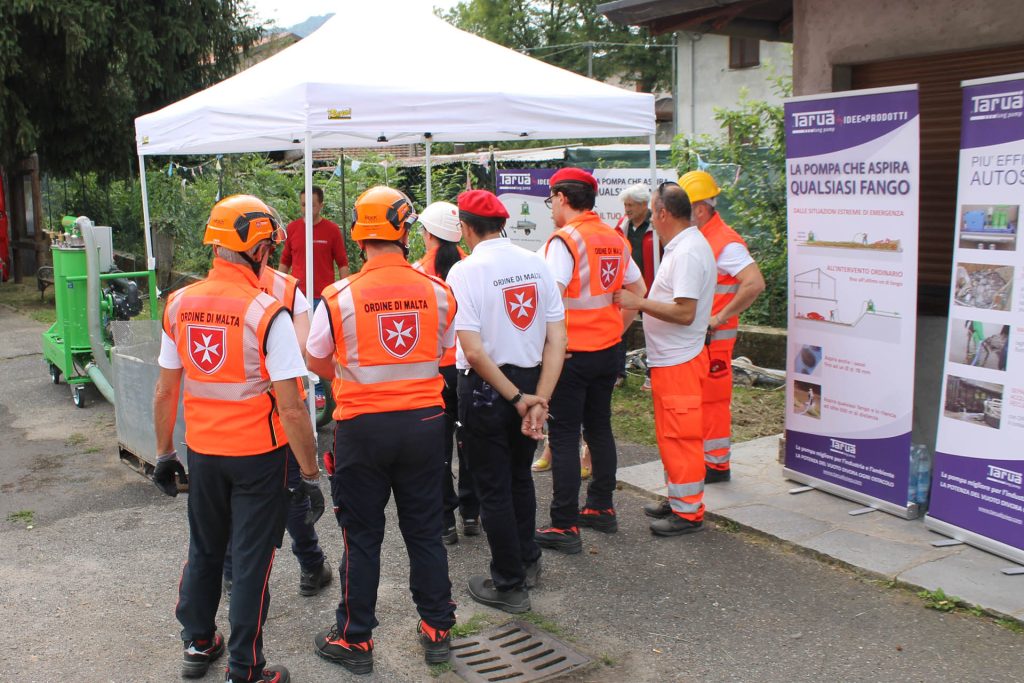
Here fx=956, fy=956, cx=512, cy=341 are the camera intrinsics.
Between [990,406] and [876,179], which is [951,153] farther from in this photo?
[990,406]

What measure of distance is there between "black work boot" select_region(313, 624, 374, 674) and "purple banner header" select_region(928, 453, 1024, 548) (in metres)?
3.12

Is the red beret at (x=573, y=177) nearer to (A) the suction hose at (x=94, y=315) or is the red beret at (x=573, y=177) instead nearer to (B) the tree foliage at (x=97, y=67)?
(A) the suction hose at (x=94, y=315)

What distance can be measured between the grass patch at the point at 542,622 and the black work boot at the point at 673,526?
1161mm

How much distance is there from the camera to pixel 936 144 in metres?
5.79

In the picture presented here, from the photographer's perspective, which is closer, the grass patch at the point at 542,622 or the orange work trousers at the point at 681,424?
the grass patch at the point at 542,622

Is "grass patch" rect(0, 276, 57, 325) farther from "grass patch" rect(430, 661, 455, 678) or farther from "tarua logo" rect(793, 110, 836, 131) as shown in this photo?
"grass patch" rect(430, 661, 455, 678)

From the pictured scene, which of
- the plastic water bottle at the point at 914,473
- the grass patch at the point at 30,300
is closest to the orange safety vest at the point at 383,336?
the plastic water bottle at the point at 914,473

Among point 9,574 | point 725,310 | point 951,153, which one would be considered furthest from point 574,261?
point 9,574

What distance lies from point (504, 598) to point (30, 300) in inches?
537

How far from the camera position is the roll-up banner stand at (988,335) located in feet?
15.1

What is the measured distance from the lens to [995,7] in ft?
16.9

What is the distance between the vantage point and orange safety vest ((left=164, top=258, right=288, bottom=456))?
11.1 feet

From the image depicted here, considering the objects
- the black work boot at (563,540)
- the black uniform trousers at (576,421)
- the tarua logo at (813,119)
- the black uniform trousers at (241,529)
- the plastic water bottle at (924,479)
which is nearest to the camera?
the black uniform trousers at (241,529)

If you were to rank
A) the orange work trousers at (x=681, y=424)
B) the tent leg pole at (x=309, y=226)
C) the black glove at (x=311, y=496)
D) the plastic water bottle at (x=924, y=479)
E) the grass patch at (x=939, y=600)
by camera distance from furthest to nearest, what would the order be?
the tent leg pole at (x=309, y=226) < the plastic water bottle at (x=924, y=479) < the orange work trousers at (x=681, y=424) < the grass patch at (x=939, y=600) < the black glove at (x=311, y=496)
